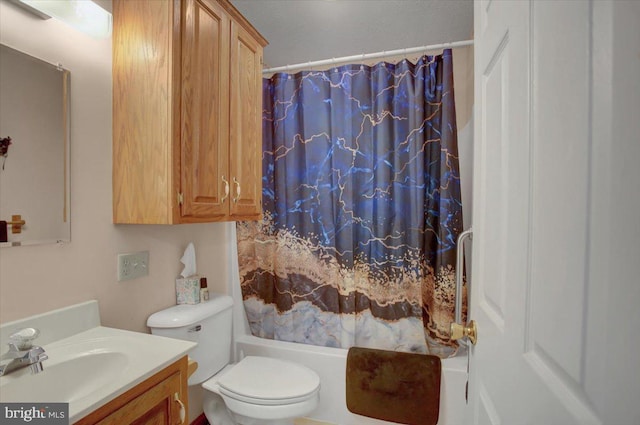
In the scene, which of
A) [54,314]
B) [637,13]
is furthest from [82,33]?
[637,13]

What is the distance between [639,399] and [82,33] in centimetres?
172

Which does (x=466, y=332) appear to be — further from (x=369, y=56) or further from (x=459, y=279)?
(x=369, y=56)

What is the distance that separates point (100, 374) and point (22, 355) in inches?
8.5

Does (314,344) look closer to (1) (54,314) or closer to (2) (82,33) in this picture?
(1) (54,314)

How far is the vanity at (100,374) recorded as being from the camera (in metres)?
0.76

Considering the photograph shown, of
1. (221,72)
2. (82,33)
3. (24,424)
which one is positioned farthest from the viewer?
(221,72)

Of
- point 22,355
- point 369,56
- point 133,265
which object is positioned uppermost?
point 369,56

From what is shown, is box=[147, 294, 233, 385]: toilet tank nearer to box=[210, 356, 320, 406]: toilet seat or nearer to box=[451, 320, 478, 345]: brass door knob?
box=[210, 356, 320, 406]: toilet seat

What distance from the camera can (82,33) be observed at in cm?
116

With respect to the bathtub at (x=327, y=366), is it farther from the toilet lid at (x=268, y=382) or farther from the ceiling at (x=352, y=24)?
the ceiling at (x=352, y=24)

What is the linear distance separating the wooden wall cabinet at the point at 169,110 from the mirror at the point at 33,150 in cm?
20

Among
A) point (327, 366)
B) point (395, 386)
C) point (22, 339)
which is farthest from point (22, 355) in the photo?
point (395, 386)

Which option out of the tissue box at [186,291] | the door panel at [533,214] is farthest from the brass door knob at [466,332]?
the tissue box at [186,291]

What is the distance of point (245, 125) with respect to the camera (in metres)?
1.62
